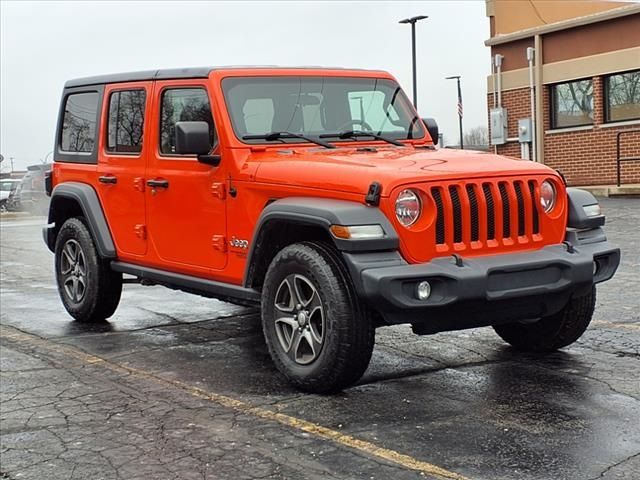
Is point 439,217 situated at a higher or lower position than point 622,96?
lower

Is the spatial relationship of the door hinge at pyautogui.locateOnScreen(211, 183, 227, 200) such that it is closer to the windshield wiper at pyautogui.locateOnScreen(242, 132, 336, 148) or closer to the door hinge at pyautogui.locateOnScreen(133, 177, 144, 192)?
the windshield wiper at pyautogui.locateOnScreen(242, 132, 336, 148)

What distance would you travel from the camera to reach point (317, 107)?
660 cm

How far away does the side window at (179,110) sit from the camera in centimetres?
644

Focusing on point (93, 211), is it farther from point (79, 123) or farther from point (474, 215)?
point (474, 215)

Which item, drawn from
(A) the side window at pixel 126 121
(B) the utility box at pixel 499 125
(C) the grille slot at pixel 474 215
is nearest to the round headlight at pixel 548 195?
(C) the grille slot at pixel 474 215

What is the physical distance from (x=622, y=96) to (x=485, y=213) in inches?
689

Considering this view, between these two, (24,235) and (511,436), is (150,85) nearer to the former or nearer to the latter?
(511,436)

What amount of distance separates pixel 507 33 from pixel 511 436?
2180 cm

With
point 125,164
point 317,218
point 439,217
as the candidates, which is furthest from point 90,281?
point 439,217

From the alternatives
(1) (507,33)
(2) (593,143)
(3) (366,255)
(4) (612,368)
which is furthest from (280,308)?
(1) (507,33)

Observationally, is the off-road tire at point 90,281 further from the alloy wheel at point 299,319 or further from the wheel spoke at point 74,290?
the alloy wheel at point 299,319

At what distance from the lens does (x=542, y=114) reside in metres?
23.2

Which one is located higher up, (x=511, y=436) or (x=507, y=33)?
(x=507, y=33)

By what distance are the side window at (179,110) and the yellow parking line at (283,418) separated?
1.59 meters
